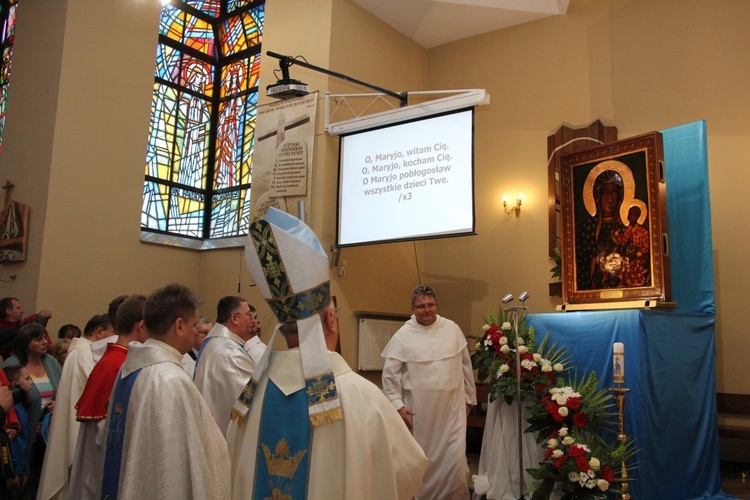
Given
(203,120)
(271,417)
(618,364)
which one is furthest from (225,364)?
(203,120)

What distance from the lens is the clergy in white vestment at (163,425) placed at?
2.21 m

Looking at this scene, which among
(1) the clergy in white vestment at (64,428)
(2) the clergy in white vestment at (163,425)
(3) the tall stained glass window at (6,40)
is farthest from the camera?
(3) the tall stained glass window at (6,40)

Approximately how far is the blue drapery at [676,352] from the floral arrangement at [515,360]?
18 cm

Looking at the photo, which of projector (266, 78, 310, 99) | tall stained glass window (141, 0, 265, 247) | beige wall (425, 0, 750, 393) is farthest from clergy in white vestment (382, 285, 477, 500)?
tall stained glass window (141, 0, 265, 247)

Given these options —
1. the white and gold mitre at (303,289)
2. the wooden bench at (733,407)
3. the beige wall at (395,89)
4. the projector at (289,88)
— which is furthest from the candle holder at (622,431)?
the projector at (289,88)

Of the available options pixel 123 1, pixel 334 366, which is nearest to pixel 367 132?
pixel 123 1

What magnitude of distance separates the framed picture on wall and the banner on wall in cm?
295

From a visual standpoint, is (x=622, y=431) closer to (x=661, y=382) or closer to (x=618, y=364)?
(x=618, y=364)

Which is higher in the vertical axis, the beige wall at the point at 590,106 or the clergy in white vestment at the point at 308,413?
the beige wall at the point at 590,106

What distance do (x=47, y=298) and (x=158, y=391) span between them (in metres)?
5.99

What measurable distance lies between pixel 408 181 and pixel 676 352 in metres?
3.23

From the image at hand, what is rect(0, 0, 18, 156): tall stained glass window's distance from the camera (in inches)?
371

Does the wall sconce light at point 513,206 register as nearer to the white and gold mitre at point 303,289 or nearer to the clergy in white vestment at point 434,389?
the clergy in white vestment at point 434,389

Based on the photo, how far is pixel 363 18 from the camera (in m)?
8.56
